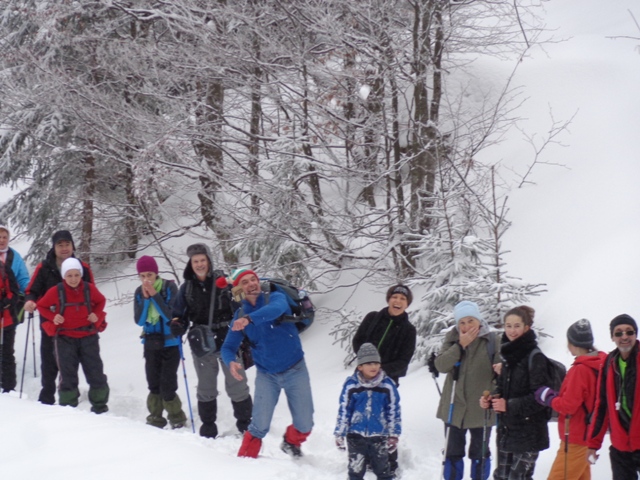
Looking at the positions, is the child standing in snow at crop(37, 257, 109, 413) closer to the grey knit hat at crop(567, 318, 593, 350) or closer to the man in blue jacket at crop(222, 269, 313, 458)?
the man in blue jacket at crop(222, 269, 313, 458)

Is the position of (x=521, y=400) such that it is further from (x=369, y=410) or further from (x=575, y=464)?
(x=369, y=410)

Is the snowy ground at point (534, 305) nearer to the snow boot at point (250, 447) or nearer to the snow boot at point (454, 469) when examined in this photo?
the snow boot at point (250, 447)

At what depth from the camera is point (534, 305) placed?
8.50m

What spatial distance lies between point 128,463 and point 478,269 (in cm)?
459

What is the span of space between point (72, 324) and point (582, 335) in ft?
16.9

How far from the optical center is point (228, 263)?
11.4 metres

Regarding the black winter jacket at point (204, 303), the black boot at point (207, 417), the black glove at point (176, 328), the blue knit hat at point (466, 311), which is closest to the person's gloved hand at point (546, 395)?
the blue knit hat at point (466, 311)

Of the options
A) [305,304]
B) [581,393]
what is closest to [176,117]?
[305,304]

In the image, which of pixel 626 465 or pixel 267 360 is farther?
pixel 267 360

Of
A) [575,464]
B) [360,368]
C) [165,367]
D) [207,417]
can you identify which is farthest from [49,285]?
[575,464]

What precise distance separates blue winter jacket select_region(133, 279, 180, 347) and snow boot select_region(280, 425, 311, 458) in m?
1.75

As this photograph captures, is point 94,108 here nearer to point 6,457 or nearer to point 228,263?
point 228,263

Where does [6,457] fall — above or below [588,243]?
below

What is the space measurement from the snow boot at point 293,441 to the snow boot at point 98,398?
2.44m
